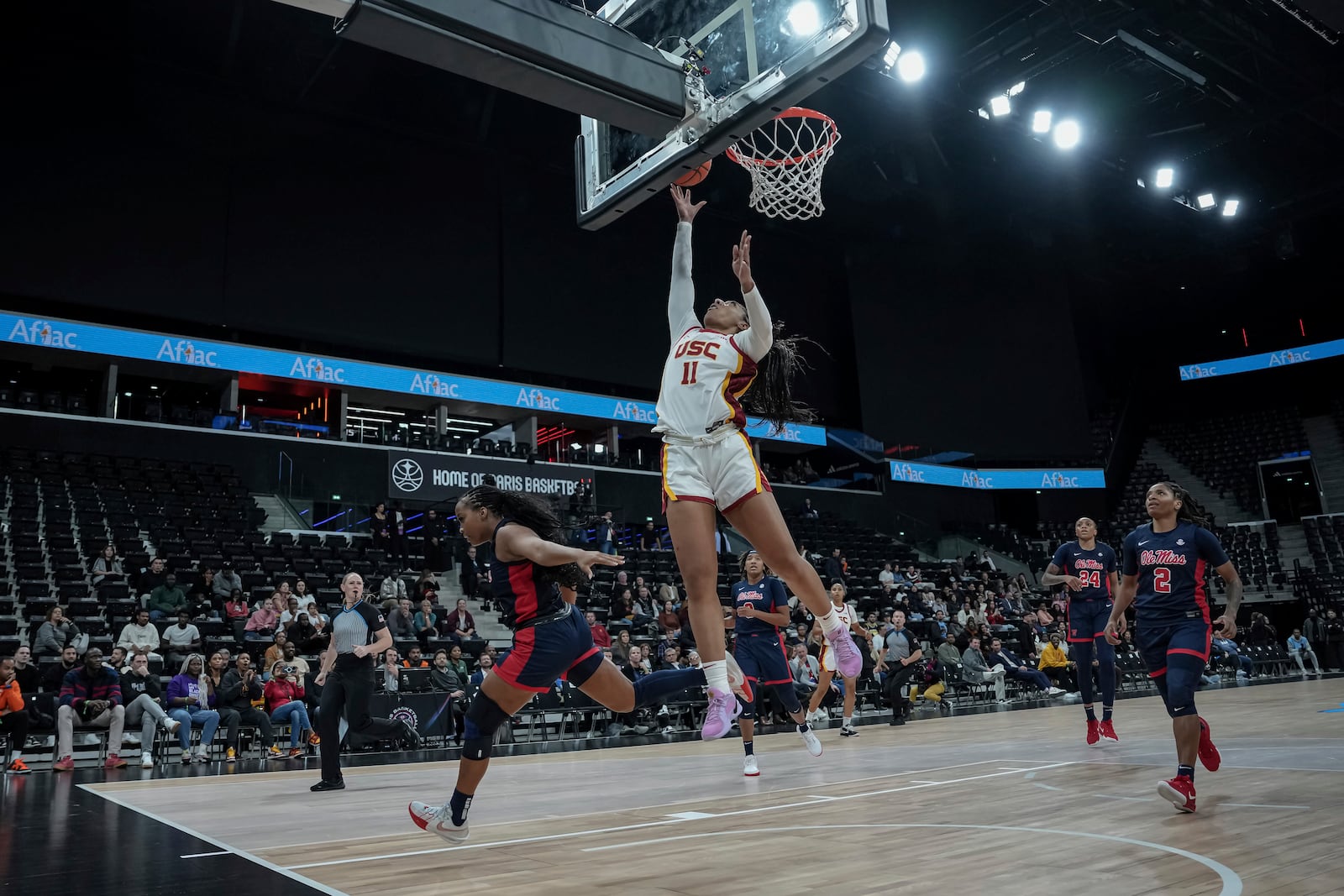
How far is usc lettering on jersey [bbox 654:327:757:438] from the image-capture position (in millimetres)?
4598

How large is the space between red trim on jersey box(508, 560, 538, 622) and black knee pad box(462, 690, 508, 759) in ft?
1.28

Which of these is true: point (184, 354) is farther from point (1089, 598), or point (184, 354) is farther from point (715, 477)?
point (715, 477)

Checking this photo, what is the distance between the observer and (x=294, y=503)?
19.3 m

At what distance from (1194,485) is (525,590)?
35687 mm

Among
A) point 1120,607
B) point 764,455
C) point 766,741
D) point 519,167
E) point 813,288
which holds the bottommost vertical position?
point 766,741

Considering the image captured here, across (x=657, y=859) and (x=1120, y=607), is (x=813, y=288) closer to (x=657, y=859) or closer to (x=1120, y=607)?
(x=1120, y=607)

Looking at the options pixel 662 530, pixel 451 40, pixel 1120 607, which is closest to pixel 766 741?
pixel 1120 607

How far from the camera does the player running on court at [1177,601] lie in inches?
192

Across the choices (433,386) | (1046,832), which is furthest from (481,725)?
(433,386)

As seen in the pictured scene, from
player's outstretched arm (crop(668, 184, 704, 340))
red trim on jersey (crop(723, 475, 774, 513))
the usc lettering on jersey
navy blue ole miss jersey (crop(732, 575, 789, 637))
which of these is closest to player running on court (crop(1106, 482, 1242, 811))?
red trim on jersey (crop(723, 475, 774, 513))

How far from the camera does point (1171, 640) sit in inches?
200

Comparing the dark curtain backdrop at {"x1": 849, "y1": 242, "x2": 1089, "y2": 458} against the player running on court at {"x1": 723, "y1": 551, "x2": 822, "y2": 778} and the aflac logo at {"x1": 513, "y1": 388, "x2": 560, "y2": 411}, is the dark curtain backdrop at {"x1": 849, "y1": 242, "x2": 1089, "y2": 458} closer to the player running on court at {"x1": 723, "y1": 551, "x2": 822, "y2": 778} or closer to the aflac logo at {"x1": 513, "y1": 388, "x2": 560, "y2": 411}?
the aflac logo at {"x1": 513, "y1": 388, "x2": 560, "y2": 411}

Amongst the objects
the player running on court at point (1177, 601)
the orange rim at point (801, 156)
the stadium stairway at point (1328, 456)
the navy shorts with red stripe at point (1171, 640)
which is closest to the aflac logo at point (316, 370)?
the orange rim at point (801, 156)

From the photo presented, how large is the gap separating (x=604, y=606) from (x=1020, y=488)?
18.8 m
